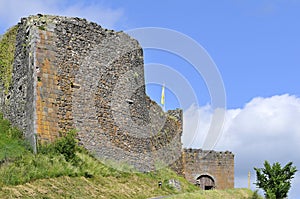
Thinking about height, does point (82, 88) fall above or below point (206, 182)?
above

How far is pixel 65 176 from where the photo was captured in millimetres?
20062

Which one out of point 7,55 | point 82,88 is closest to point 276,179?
point 82,88

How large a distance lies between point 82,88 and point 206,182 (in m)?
18.6

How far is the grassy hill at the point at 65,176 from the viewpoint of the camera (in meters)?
18.3

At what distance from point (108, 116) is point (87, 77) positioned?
6.23 ft

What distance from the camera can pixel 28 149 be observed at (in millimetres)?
22844

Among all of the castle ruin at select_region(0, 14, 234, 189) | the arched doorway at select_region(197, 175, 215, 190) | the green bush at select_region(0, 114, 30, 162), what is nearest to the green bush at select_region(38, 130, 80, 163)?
the castle ruin at select_region(0, 14, 234, 189)

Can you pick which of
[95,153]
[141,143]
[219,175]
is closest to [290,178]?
[141,143]

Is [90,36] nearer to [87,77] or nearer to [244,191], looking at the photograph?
[87,77]

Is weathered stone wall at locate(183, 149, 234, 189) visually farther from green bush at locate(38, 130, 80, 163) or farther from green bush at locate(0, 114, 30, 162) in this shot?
green bush at locate(38, 130, 80, 163)

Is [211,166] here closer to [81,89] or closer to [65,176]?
[81,89]

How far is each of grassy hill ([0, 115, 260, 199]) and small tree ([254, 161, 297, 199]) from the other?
85 centimetres

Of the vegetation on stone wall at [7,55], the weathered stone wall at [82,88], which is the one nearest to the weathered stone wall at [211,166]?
the weathered stone wall at [82,88]

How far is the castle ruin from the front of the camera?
24000 mm
